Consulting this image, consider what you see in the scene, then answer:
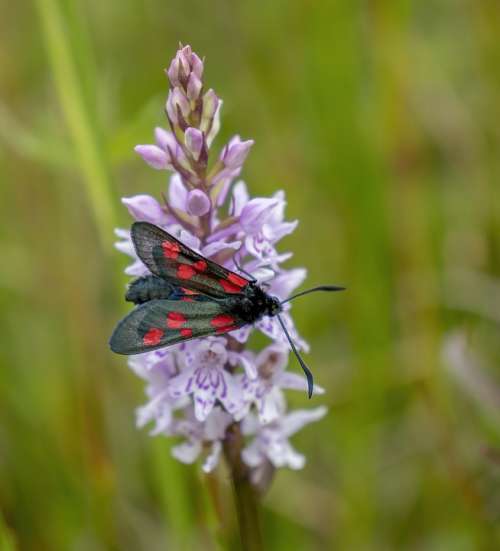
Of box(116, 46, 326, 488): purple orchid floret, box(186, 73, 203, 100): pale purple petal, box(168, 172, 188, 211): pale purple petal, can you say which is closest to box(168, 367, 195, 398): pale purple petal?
box(116, 46, 326, 488): purple orchid floret

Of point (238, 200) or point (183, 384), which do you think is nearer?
point (183, 384)

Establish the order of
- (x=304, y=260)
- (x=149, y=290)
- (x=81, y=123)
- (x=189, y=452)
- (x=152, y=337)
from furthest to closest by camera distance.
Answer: (x=304, y=260) → (x=81, y=123) → (x=189, y=452) → (x=149, y=290) → (x=152, y=337)

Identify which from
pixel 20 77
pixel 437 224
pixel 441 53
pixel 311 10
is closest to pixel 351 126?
pixel 311 10

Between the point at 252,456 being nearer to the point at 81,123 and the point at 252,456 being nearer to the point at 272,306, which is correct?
the point at 272,306

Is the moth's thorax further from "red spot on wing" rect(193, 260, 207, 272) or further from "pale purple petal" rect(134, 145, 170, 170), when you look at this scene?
"pale purple petal" rect(134, 145, 170, 170)

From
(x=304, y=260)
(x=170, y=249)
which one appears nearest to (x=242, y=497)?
(x=170, y=249)

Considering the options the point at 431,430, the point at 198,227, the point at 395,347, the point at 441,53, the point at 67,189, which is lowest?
the point at 431,430

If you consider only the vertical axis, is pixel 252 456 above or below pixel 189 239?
below

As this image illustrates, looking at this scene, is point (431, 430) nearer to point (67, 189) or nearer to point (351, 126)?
point (351, 126)
